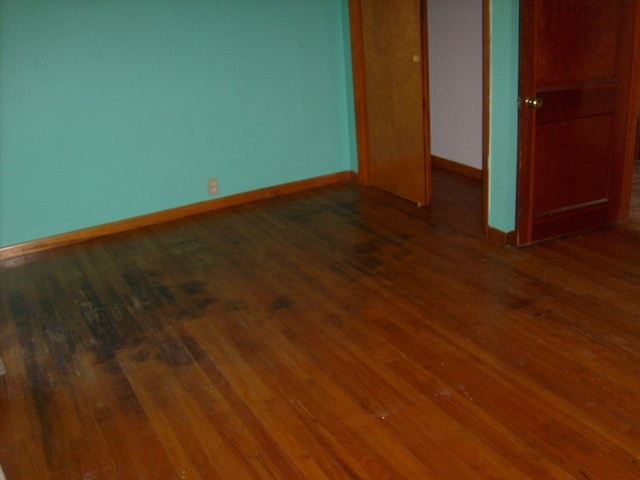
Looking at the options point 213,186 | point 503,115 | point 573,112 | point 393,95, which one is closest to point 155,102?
point 213,186

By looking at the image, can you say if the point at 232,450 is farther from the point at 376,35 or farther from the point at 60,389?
the point at 376,35

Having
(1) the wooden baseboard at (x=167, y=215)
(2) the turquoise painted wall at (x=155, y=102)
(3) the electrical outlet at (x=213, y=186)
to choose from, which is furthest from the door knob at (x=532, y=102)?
(3) the electrical outlet at (x=213, y=186)

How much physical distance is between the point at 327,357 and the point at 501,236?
159 centimetres

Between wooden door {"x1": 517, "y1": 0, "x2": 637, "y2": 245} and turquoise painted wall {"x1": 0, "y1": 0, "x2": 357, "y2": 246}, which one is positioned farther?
turquoise painted wall {"x1": 0, "y1": 0, "x2": 357, "y2": 246}

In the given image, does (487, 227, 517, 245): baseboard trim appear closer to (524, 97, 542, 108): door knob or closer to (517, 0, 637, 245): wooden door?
(517, 0, 637, 245): wooden door

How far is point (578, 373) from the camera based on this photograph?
2.53 meters

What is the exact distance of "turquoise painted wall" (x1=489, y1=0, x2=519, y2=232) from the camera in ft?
11.2

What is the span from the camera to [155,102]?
4.43 m

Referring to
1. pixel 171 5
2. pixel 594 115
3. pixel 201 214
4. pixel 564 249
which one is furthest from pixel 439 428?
pixel 171 5

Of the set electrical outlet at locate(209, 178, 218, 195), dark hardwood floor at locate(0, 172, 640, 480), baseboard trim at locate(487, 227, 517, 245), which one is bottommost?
dark hardwood floor at locate(0, 172, 640, 480)

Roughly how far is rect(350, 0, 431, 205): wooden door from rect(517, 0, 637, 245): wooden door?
93 centimetres

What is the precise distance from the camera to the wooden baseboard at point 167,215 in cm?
430

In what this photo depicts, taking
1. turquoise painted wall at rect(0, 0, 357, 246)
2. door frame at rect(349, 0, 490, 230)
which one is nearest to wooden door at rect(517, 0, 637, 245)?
door frame at rect(349, 0, 490, 230)

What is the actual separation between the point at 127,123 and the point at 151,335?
188 centimetres
